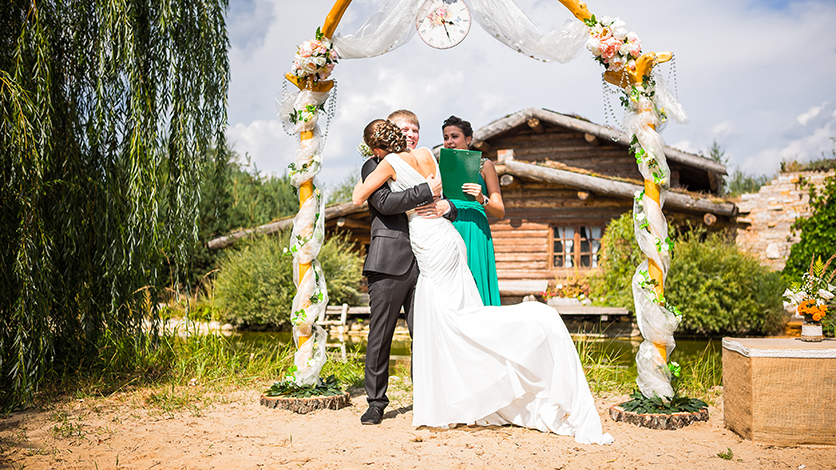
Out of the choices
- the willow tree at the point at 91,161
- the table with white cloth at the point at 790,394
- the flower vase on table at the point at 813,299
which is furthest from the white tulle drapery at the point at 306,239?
the flower vase on table at the point at 813,299

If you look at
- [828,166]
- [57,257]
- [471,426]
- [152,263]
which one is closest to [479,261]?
[471,426]

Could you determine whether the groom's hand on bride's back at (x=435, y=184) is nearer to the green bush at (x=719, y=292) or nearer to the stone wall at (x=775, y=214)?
the green bush at (x=719, y=292)

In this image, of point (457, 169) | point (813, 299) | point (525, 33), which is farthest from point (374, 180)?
point (813, 299)

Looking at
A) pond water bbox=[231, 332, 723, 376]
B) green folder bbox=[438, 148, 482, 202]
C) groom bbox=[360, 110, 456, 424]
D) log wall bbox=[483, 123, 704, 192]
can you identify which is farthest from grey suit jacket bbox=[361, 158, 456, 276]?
log wall bbox=[483, 123, 704, 192]

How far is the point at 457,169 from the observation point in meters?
4.05

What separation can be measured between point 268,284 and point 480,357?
342 inches

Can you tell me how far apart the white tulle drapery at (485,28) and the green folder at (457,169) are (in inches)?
41.5

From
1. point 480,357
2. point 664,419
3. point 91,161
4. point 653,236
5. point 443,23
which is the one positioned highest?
point 443,23

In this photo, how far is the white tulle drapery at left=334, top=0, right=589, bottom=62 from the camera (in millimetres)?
4332

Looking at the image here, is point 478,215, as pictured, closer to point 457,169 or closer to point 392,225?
point 457,169

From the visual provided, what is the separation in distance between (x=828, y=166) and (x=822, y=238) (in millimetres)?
3710

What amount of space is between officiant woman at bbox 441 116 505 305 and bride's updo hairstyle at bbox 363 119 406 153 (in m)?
0.52

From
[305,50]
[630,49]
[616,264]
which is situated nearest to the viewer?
[630,49]

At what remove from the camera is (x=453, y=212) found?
4.02m
